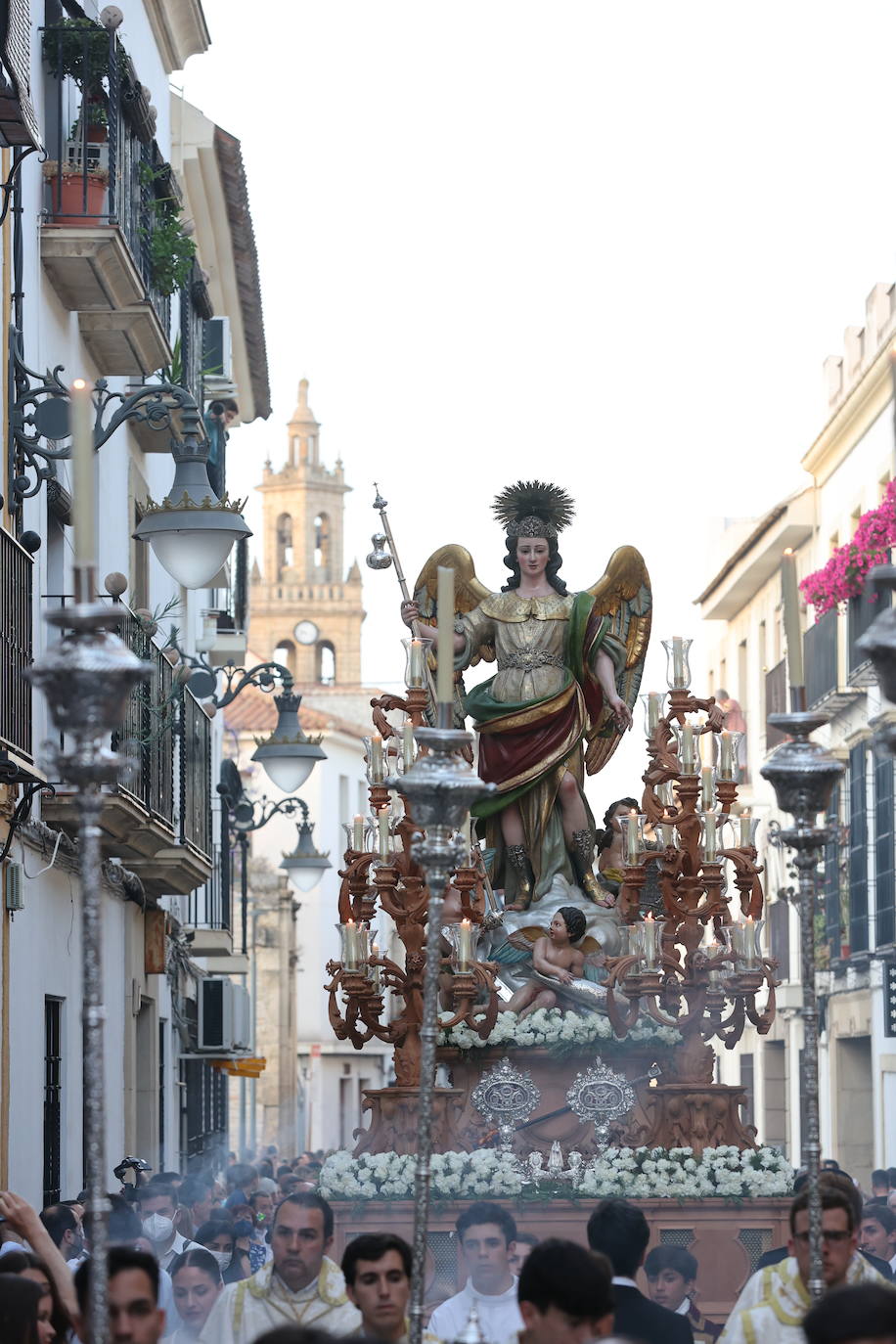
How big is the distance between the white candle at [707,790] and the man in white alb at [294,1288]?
15.5ft

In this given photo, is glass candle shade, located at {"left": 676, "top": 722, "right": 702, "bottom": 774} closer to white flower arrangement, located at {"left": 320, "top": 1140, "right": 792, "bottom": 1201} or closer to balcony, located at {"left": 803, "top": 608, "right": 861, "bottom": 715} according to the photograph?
white flower arrangement, located at {"left": 320, "top": 1140, "right": 792, "bottom": 1201}

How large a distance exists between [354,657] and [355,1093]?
43.7 meters

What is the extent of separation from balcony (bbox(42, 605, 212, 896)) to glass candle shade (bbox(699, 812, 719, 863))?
3.52m

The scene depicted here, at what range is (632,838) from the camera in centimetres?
1131

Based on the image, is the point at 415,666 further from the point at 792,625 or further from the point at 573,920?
the point at 792,625

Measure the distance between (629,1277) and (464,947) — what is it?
3922 mm

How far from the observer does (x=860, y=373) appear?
2856 cm

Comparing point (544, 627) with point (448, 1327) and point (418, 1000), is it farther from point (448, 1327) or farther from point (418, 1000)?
point (448, 1327)

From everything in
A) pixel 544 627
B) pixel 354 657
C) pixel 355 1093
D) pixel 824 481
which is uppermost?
pixel 354 657

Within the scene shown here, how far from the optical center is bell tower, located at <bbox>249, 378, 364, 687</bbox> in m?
108

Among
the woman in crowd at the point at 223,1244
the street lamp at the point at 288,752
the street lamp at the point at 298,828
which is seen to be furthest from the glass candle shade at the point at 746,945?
the street lamp at the point at 298,828

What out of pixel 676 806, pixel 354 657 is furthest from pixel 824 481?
pixel 354 657

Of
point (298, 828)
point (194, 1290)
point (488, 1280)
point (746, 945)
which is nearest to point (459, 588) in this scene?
point (746, 945)

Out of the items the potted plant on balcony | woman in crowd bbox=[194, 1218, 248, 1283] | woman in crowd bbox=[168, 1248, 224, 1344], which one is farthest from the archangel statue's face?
woman in crowd bbox=[168, 1248, 224, 1344]
